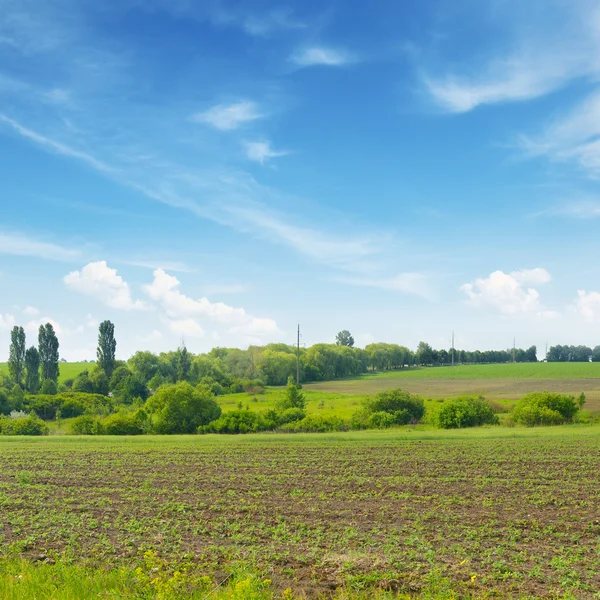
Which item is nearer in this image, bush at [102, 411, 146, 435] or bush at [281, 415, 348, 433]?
bush at [281, 415, 348, 433]

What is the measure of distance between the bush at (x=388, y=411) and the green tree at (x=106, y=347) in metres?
72.0

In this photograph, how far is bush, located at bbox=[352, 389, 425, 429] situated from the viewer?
54719 mm

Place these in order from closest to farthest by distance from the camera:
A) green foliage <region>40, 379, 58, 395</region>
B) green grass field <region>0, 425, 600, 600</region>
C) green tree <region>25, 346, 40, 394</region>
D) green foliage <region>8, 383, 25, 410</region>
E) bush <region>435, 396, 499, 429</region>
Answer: green grass field <region>0, 425, 600, 600</region> → bush <region>435, 396, 499, 429</region> → green foliage <region>8, 383, 25, 410</region> → green foliage <region>40, 379, 58, 395</region> → green tree <region>25, 346, 40, 394</region>

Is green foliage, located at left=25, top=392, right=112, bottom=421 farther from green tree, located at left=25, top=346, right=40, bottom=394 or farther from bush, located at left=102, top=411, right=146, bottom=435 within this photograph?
bush, located at left=102, top=411, right=146, bottom=435

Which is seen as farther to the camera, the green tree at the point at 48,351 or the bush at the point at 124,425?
the green tree at the point at 48,351

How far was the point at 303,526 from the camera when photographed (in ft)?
51.7

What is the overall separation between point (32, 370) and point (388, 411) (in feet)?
254

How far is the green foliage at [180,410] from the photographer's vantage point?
2203 inches

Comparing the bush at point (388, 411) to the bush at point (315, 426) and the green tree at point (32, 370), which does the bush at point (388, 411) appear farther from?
the green tree at point (32, 370)

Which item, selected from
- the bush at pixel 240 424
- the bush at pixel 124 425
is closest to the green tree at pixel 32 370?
the bush at pixel 124 425

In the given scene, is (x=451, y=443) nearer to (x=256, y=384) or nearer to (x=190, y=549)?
(x=190, y=549)

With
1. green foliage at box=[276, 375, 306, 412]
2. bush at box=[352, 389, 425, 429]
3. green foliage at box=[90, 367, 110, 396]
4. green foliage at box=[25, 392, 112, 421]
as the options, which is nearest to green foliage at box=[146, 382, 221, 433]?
green foliage at box=[276, 375, 306, 412]

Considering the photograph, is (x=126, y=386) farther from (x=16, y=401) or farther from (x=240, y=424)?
(x=240, y=424)

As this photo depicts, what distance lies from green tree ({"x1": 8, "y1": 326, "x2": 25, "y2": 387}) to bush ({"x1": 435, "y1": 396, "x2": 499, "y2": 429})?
85341mm
